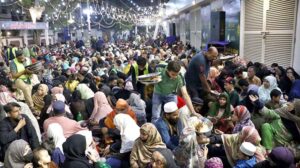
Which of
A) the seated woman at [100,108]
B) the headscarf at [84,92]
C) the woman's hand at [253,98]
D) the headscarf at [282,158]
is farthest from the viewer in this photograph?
the headscarf at [84,92]

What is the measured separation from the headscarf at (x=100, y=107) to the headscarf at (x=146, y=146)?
67.9 inches

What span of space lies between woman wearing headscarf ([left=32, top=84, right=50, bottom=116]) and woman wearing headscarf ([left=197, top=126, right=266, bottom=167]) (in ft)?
10.3

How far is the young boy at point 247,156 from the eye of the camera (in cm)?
306

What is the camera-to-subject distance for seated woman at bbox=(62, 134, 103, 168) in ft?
9.79

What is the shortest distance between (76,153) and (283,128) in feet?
8.12

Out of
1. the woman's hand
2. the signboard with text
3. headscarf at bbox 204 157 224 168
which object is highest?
the signboard with text

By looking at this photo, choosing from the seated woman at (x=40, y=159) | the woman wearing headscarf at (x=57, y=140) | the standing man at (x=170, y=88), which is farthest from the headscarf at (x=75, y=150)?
the standing man at (x=170, y=88)

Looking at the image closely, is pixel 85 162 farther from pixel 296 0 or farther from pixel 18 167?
pixel 296 0

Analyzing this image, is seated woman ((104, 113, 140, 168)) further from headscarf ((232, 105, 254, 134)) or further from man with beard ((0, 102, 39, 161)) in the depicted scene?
headscarf ((232, 105, 254, 134))

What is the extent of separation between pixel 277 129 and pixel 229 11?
7633 millimetres

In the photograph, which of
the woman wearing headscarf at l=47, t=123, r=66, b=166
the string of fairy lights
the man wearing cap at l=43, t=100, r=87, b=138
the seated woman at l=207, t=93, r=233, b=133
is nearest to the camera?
the woman wearing headscarf at l=47, t=123, r=66, b=166

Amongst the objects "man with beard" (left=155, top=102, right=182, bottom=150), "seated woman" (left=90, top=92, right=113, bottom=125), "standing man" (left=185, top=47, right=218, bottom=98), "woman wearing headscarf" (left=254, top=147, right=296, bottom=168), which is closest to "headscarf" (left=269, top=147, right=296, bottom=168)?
"woman wearing headscarf" (left=254, top=147, right=296, bottom=168)

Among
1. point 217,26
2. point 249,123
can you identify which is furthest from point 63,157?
point 217,26

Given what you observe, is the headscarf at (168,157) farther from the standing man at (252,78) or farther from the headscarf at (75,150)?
the standing man at (252,78)
